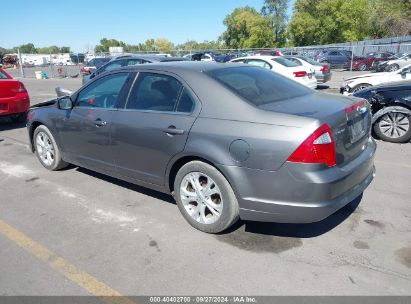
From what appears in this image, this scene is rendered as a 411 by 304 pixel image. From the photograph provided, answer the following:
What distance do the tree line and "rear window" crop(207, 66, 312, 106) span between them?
1956 inches

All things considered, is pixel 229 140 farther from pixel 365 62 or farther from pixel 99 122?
pixel 365 62

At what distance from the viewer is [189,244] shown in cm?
342

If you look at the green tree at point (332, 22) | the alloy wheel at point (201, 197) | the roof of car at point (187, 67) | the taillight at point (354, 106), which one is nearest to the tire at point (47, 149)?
the roof of car at point (187, 67)

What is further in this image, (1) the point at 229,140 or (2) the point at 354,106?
(2) the point at 354,106

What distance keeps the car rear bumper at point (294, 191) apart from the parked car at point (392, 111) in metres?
3.91

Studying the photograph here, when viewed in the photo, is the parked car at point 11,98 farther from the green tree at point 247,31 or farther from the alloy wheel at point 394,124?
the green tree at point 247,31

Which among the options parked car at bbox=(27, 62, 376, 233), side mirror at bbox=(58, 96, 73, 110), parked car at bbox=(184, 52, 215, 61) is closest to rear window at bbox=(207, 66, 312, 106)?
parked car at bbox=(27, 62, 376, 233)

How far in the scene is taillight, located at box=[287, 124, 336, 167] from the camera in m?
2.88

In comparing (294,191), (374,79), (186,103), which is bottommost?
(294,191)

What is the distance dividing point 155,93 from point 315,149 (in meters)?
1.83

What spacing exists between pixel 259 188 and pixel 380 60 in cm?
2775

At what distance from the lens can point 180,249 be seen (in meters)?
3.34

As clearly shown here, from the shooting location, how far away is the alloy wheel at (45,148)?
5488 millimetres

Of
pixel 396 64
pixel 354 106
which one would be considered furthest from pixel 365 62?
pixel 354 106
